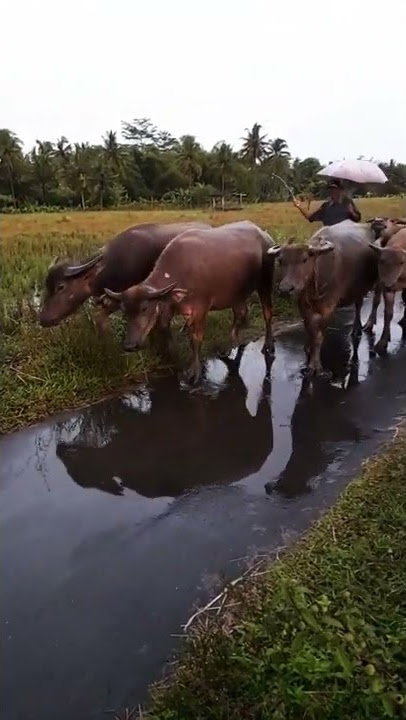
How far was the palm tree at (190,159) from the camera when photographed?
2486 cm

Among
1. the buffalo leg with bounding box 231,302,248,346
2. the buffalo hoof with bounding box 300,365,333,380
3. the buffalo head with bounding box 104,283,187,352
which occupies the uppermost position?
the buffalo head with bounding box 104,283,187,352

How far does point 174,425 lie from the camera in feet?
16.6

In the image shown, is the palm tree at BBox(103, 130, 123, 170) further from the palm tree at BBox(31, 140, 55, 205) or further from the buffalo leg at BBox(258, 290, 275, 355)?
the buffalo leg at BBox(258, 290, 275, 355)

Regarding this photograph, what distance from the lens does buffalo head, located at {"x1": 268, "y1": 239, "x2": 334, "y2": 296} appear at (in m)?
5.42

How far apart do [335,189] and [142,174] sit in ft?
73.1

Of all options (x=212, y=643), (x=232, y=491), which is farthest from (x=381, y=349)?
(x=212, y=643)

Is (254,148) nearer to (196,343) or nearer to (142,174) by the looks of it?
(142,174)

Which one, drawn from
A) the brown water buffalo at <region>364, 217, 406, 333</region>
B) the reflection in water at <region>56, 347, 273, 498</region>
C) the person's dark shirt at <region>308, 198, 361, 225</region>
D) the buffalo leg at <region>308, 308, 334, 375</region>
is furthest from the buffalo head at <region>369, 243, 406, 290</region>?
the reflection in water at <region>56, 347, 273, 498</region>

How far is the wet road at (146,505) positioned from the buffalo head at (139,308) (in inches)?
26.3

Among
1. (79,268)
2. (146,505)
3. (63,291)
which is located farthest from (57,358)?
(146,505)

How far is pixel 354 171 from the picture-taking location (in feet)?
24.7

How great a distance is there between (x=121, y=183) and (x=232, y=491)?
24.9 metres

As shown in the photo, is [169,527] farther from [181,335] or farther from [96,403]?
[181,335]

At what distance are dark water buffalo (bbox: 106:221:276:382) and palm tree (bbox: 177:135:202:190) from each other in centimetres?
1764
